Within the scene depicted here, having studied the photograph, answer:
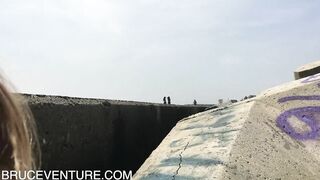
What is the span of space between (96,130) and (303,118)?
2056 millimetres

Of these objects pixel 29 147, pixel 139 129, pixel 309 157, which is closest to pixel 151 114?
pixel 139 129

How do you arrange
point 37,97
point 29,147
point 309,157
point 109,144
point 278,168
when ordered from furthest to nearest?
point 109,144 → point 37,97 → point 309,157 → point 278,168 → point 29,147

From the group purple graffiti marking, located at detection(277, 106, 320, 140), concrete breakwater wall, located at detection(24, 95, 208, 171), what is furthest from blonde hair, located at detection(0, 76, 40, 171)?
purple graffiti marking, located at detection(277, 106, 320, 140)

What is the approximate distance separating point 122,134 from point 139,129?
508mm

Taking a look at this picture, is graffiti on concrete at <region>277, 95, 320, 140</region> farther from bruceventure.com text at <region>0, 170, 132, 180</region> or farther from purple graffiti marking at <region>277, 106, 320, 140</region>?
bruceventure.com text at <region>0, 170, 132, 180</region>

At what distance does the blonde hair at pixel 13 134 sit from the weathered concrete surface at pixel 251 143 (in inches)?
105

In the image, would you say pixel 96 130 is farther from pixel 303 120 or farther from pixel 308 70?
pixel 308 70

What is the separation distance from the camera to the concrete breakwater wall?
14.8 feet

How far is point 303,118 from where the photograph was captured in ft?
14.9

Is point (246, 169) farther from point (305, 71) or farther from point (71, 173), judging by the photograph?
point (305, 71)

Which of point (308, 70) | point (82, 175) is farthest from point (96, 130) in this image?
point (308, 70)

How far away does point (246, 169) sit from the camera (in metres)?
3.54

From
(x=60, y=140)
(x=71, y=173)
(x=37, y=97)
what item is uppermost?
(x=37, y=97)

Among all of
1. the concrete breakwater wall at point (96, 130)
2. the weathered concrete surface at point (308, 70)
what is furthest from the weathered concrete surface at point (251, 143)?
the weathered concrete surface at point (308, 70)
